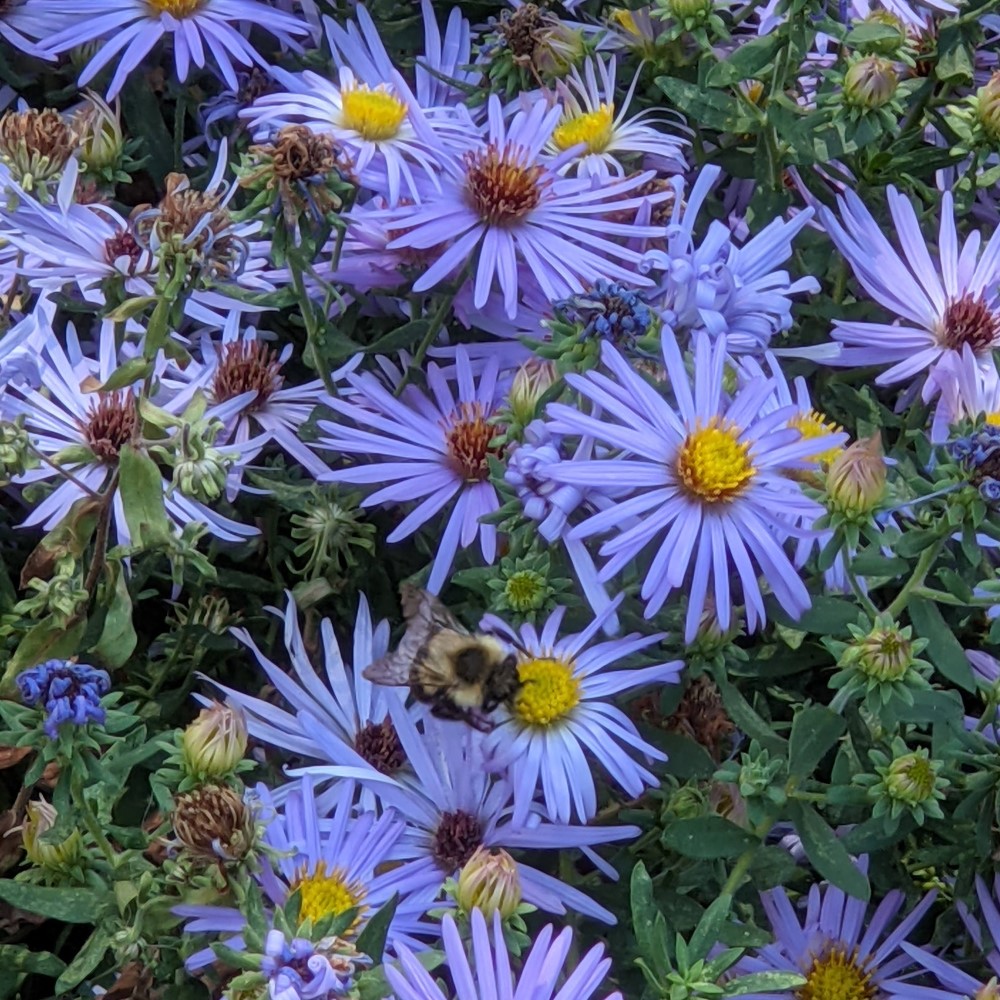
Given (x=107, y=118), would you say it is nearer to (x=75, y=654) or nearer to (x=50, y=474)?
(x=50, y=474)

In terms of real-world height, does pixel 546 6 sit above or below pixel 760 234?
above

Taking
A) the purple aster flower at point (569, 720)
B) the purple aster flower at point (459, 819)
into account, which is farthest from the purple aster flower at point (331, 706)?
the purple aster flower at point (569, 720)

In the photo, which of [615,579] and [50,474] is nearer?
[615,579]

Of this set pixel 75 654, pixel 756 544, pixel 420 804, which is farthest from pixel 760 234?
pixel 75 654

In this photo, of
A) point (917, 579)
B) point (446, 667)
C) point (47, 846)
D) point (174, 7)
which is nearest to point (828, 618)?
point (917, 579)

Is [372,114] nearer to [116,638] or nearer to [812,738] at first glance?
[116,638]

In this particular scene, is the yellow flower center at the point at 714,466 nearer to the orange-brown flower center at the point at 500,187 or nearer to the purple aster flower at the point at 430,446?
the purple aster flower at the point at 430,446

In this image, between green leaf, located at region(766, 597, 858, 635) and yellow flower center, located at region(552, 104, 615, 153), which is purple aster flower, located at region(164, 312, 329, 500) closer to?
yellow flower center, located at region(552, 104, 615, 153)

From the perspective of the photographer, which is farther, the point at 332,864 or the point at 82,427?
the point at 82,427

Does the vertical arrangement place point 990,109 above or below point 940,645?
above
